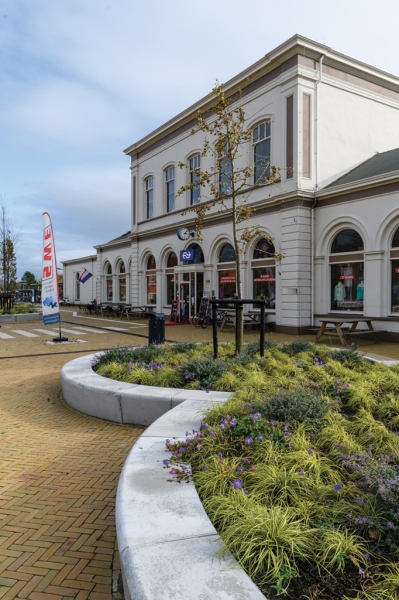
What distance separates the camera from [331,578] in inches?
77.3

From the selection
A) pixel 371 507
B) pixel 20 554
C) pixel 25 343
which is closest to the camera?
pixel 371 507

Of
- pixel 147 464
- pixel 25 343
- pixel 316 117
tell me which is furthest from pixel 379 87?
pixel 147 464

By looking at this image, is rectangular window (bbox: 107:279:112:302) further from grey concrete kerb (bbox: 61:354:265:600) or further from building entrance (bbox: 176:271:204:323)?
grey concrete kerb (bbox: 61:354:265:600)

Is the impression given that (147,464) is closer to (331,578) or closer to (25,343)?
(331,578)

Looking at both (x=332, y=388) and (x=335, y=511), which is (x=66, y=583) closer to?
(x=335, y=511)

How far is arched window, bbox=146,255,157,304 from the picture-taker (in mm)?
27266

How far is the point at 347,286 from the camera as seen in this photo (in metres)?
15.8

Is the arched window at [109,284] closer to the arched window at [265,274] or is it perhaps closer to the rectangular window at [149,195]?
the rectangular window at [149,195]

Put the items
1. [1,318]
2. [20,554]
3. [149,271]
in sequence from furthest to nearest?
[149,271]
[1,318]
[20,554]

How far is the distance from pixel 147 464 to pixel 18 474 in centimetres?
157

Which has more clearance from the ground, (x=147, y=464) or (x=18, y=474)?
(x=147, y=464)

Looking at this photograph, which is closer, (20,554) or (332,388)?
(20,554)

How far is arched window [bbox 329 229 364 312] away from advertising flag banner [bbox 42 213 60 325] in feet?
32.7

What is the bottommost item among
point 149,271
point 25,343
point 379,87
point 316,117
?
point 25,343
